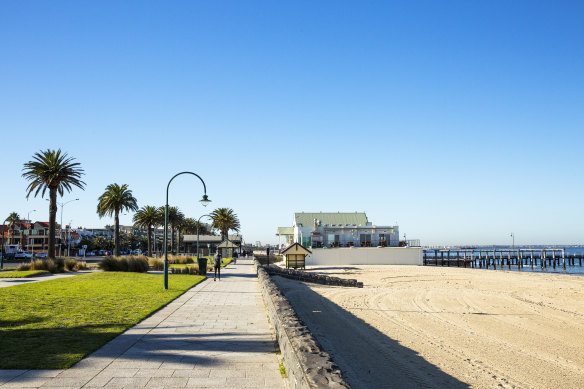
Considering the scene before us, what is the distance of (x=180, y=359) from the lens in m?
7.54

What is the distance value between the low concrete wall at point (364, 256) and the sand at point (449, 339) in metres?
34.2

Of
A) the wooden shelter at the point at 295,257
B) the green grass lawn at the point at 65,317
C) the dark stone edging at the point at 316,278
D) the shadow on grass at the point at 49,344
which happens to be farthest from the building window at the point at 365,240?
the shadow on grass at the point at 49,344

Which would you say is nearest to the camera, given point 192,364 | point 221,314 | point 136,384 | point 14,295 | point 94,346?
point 136,384

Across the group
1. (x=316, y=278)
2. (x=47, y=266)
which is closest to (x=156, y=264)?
(x=47, y=266)

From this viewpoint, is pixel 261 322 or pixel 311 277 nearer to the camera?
pixel 261 322

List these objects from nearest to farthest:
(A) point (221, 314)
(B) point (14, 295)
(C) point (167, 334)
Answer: (C) point (167, 334) → (A) point (221, 314) → (B) point (14, 295)

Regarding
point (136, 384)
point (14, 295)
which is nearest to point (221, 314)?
point (136, 384)

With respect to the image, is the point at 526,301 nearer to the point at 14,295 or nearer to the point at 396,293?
the point at 396,293

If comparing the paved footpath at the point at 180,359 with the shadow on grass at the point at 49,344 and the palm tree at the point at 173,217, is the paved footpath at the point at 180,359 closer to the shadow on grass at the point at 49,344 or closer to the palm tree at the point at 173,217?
the shadow on grass at the point at 49,344

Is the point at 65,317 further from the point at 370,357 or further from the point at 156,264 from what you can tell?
the point at 156,264

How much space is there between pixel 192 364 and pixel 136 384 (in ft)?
3.97

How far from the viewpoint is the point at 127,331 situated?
32.6ft

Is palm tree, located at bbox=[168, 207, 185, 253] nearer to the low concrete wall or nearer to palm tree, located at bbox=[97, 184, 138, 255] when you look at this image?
palm tree, located at bbox=[97, 184, 138, 255]

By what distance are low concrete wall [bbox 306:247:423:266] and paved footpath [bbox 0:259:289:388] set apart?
45.0 m
